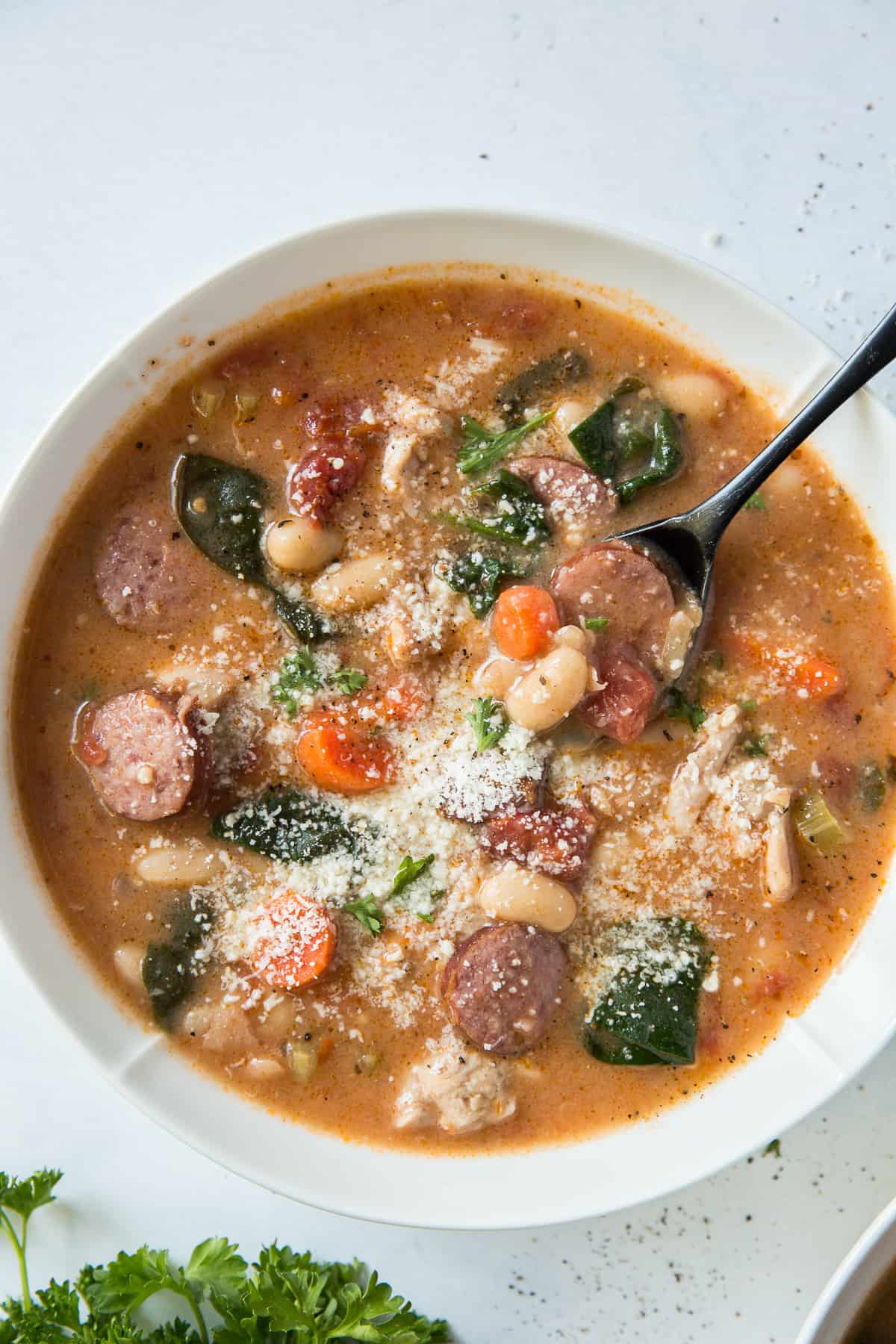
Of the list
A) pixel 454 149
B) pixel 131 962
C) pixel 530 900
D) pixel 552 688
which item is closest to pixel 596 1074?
pixel 530 900

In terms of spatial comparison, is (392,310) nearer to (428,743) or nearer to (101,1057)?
(428,743)

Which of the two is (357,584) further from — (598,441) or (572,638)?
(598,441)

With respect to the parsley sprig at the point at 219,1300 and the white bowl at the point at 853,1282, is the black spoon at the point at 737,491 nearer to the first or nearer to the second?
the white bowl at the point at 853,1282

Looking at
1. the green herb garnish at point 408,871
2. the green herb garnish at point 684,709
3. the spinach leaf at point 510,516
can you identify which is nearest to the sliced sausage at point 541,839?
the green herb garnish at point 408,871

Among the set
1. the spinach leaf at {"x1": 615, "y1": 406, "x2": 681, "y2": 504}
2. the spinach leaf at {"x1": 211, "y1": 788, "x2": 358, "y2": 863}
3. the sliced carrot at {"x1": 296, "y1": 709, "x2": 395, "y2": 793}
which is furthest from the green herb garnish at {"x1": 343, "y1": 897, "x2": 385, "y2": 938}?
the spinach leaf at {"x1": 615, "y1": 406, "x2": 681, "y2": 504}

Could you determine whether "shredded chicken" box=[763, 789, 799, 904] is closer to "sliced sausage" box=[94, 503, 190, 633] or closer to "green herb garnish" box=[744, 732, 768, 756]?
"green herb garnish" box=[744, 732, 768, 756]
